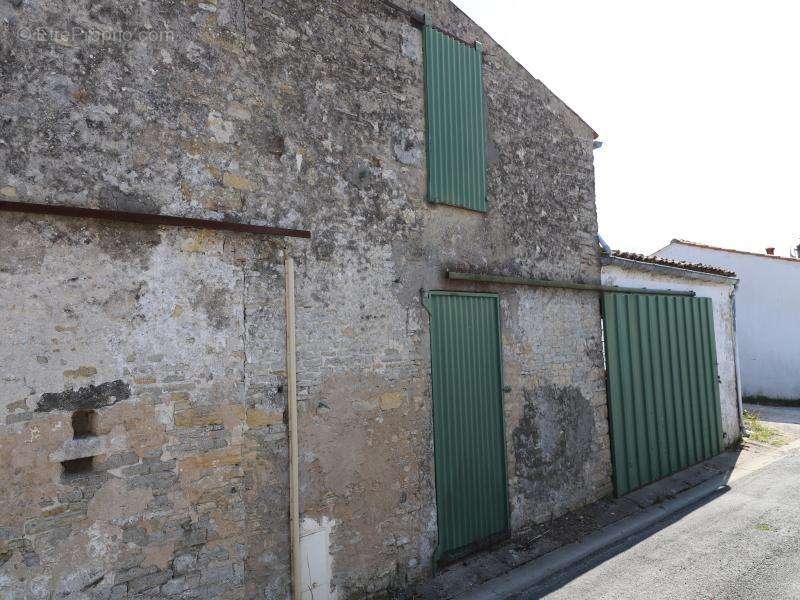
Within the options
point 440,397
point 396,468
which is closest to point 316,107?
point 440,397

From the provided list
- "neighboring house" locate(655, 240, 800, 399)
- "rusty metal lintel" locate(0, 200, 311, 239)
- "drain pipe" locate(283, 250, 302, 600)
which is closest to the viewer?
"rusty metal lintel" locate(0, 200, 311, 239)

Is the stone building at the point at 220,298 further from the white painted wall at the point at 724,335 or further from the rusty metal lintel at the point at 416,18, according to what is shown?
the white painted wall at the point at 724,335

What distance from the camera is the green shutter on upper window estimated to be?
666 cm

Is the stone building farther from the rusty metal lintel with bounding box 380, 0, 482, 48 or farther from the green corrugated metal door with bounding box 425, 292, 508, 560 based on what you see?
the green corrugated metal door with bounding box 425, 292, 508, 560

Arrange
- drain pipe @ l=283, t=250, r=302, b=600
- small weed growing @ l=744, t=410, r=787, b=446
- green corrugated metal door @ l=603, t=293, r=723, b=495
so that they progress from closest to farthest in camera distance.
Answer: drain pipe @ l=283, t=250, r=302, b=600, green corrugated metal door @ l=603, t=293, r=723, b=495, small weed growing @ l=744, t=410, r=787, b=446

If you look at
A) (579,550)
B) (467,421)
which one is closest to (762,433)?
(579,550)

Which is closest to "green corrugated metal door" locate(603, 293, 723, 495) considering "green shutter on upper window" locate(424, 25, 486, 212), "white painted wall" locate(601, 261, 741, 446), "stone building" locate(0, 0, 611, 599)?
"white painted wall" locate(601, 261, 741, 446)

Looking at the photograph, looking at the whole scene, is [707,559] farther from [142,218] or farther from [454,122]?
[142,218]

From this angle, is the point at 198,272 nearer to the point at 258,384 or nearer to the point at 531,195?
the point at 258,384

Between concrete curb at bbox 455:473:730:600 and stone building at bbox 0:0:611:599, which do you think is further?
concrete curb at bbox 455:473:730:600

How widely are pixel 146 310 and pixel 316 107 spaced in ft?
8.64

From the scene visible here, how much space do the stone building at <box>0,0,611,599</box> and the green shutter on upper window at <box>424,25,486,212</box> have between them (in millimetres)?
162

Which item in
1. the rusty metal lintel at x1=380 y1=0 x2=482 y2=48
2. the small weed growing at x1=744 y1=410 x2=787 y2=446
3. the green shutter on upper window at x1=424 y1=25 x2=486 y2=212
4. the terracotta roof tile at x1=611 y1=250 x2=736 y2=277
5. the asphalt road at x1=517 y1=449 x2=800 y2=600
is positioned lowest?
the asphalt road at x1=517 y1=449 x2=800 y2=600

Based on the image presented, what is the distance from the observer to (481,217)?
7.14m
